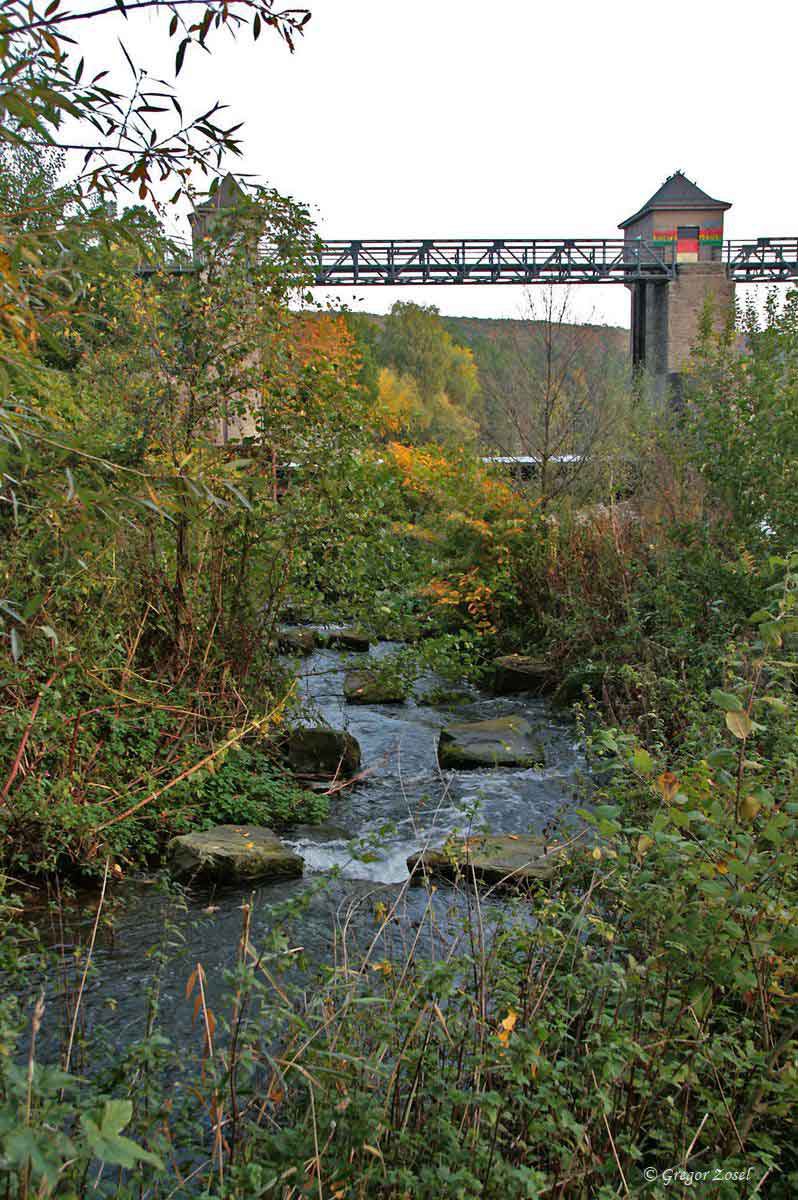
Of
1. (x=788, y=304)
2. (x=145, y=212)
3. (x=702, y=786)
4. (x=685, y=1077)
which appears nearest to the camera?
(x=685, y=1077)

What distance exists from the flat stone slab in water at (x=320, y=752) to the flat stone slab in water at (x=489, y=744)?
881 mm

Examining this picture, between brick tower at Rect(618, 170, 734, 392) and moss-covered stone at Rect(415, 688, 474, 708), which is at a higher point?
brick tower at Rect(618, 170, 734, 392)

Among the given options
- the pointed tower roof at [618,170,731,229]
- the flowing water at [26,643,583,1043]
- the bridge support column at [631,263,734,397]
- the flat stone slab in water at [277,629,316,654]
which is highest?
the pointed tower roof at [618,170,731,229]

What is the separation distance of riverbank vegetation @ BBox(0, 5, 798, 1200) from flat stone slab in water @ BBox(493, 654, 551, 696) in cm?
17

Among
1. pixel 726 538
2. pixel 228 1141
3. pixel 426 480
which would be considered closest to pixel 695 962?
pixel 228 1141

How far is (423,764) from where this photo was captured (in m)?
8.15

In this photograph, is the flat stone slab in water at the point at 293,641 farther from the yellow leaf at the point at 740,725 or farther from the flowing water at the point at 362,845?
the yellow leaf at the point at 740,725

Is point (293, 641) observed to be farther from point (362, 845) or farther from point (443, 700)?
point (362, 845)

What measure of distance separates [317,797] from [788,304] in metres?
6.13

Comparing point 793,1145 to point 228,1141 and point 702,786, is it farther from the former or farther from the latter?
point 228,1141

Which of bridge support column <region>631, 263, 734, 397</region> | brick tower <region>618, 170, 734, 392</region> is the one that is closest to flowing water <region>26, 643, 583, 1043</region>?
bridge support column <region>631, 263, 734, 397</region>

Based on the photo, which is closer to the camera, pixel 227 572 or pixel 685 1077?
pixel 685 1077

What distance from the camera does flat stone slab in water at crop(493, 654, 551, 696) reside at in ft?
35.6

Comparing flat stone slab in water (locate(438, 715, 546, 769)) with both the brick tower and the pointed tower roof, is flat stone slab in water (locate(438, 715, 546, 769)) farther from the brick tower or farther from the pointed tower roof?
the pointed tower roof
